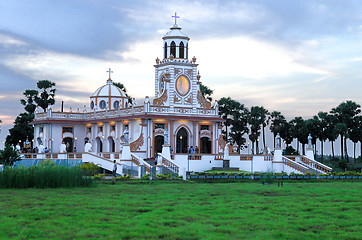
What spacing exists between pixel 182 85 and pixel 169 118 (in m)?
5.06

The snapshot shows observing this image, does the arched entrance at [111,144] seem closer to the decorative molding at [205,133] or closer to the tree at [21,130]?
the decorative molding at [205,133]

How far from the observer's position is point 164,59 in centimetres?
6025

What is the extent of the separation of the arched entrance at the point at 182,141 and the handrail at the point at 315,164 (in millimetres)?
12579

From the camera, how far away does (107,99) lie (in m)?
72.0

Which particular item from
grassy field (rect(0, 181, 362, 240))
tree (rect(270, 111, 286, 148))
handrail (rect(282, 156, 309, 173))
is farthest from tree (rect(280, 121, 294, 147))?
grassy field (rect(0, 181, 362, 240))

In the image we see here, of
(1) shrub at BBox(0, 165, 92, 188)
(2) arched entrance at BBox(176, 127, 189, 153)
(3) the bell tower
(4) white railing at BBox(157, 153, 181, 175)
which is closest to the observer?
(1) shrub at BBox(0, 165, 92, 188)

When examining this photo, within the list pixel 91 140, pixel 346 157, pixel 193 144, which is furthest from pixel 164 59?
pixel 346 157

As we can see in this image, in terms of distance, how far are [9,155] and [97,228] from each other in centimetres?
3079

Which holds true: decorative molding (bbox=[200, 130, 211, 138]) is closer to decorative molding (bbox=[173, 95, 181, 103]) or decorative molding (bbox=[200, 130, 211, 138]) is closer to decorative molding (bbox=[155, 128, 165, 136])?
decorative molding (bbox=[173, 95, 181, 103])

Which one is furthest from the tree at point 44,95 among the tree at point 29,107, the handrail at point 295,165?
the handrail at point 295,165

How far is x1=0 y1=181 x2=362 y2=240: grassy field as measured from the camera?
14695mm

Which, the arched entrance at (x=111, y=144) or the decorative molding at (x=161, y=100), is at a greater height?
the decorative molding at (x=161, y=100)

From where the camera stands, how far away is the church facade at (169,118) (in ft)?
185

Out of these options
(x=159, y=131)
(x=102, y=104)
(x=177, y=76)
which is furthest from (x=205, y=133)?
(x=102, y=104)
